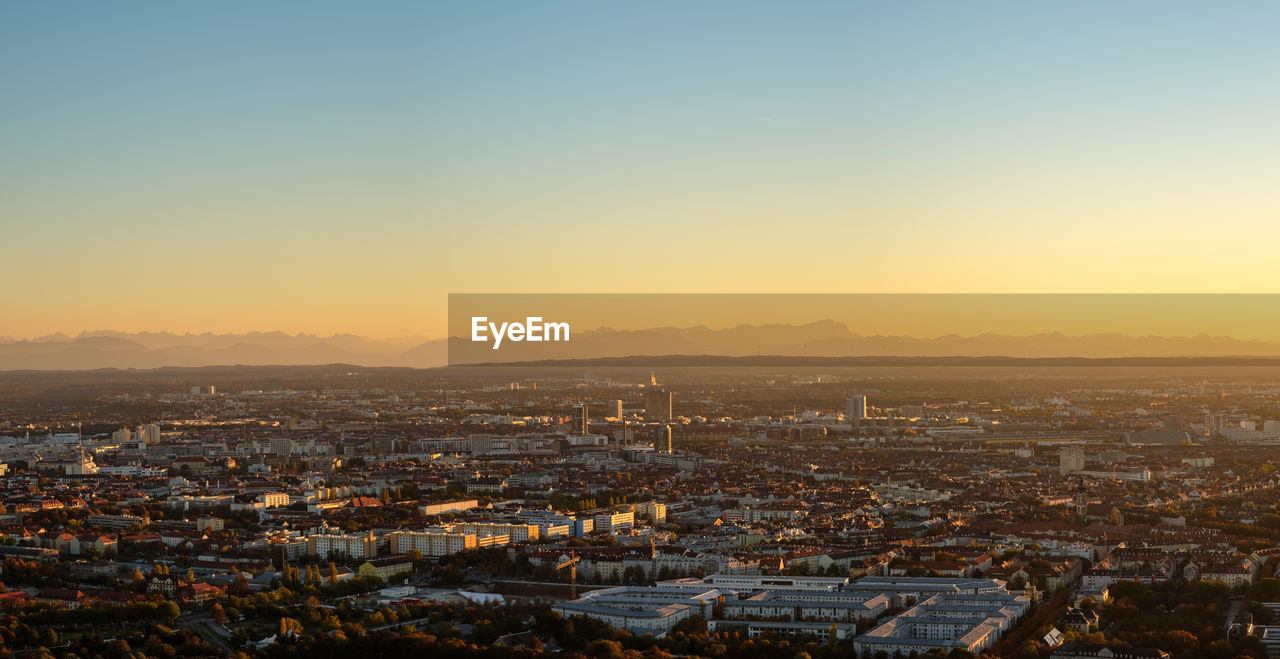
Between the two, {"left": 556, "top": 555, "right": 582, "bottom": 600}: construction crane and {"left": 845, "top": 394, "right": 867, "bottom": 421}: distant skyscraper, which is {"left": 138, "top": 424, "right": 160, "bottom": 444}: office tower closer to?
{"left": 845, "top": 394, "right": 867, "bottom": 421}: distant skyscraper

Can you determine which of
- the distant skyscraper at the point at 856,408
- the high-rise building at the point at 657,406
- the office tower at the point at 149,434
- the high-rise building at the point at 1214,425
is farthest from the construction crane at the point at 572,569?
the high-rise building at the point at 657,406

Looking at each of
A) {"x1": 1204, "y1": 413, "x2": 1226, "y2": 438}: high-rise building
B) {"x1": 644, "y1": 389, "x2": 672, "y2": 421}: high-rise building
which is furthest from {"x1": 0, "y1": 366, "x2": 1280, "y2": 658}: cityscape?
{"x1": 644, "y1": 389, "x2": 672, "y2": 421}: high-rise building

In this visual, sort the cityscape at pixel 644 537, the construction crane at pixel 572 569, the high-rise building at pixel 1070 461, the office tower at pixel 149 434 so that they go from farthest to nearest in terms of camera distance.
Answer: the office tower at pixel 149 434 < the high-rise building at pixel 1070 461 < the construction crane at pixel 572 569 < the cityscape at pixel 644 537

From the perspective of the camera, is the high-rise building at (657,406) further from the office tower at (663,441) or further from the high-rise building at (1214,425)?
the high-rise building at (1214,425)

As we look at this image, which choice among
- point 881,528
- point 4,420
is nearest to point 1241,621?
point 881,528

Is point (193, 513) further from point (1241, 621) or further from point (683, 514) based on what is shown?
point (1241, 621)
